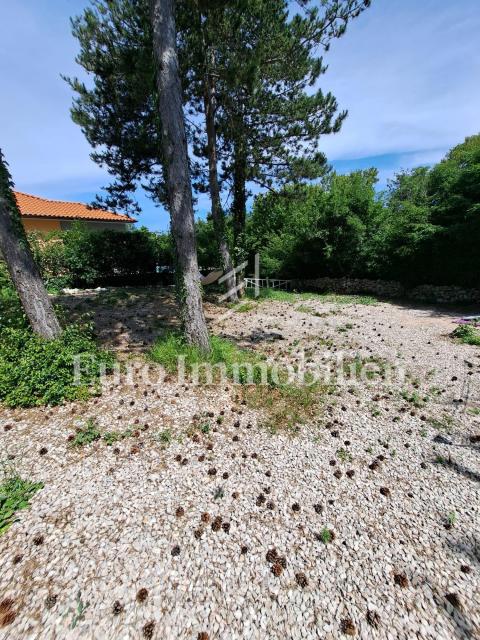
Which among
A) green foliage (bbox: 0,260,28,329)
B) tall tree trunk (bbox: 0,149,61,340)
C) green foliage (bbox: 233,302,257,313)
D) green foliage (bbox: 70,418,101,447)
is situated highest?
tall tree trunk (bbox: 0,149,61,340)

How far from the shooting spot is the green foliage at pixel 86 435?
3288 millimetres

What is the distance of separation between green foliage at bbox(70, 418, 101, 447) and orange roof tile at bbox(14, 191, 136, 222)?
16.7m

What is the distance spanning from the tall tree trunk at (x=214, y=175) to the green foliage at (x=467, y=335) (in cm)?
678

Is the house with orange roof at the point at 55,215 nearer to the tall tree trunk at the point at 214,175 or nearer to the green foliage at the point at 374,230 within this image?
the tall tree trunk at the point at 214,175

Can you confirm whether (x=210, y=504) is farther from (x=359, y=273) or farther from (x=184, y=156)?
(x=359, y=273)

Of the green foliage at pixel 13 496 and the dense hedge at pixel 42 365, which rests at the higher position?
the dense hedge at pixel 42 365

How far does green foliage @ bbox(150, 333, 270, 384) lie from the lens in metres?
4.93

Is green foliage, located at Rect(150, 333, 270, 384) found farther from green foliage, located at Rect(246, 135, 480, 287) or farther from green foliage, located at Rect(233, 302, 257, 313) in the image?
green foliage, located at Rect(246, 135, 480, 287)

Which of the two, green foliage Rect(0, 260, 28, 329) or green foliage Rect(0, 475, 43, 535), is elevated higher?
green foliage Rect(0, 260, 28, 329)

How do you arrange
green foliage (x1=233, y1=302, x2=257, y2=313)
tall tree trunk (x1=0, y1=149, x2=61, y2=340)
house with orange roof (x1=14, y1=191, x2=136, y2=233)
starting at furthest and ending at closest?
1. house with orange roof (x1=14, y1=191, x2=136, y2=233)
2. green foliage (x1=233, y1=302, x2=257, y2=313)
3. tall tree trunk (x1=0, y1=149, x2=61, y2=340)

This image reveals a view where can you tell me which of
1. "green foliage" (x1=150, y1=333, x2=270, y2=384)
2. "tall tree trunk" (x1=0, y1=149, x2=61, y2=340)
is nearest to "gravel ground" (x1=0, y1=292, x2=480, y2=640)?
"green foliage" (x1=150, y1=333, x2=270, y2=384)

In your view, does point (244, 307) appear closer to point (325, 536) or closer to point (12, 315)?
point (12, 315)

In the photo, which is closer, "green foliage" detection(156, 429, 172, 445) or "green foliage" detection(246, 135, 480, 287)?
"green foliage" detection(156, 429, 172, 445)

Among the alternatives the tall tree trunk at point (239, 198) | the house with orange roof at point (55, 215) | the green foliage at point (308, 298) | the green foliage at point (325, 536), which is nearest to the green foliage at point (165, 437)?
the green foliage at point (325, 536)
